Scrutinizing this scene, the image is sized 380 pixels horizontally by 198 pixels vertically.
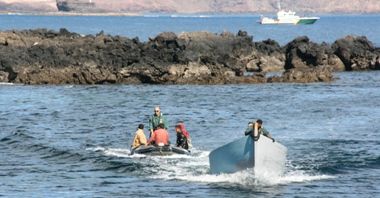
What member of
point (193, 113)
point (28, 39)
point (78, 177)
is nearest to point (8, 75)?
point (28, 39)

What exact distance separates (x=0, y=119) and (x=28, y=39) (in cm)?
2566

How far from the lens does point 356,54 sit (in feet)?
248

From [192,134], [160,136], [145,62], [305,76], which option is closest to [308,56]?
[305,76]

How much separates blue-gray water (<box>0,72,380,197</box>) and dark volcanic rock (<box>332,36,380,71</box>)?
8.37 metres

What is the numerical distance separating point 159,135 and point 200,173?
2.90 meters

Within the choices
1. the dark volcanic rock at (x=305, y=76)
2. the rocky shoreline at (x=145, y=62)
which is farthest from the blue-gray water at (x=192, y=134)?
the rocky shoreline at (x=145, y=62)

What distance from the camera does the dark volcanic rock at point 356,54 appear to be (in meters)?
74.6

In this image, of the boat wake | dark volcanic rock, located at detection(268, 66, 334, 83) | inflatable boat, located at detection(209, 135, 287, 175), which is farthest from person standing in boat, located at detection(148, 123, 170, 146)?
dark volcanic rock, located at detection(268, 66, 334, 83)

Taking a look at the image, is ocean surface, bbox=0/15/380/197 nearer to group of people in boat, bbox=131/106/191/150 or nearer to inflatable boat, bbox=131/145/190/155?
inflatable boat, bbox=131/145/190/155

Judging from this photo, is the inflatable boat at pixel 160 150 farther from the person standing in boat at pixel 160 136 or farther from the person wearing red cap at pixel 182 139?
the person wearing red cap at pixel 182 139

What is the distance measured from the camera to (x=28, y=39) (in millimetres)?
73062

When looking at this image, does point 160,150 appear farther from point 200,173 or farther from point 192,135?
point 192,135

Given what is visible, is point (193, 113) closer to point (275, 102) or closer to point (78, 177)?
point (275, 102)

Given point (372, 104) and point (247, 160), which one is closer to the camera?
point (247, 160)
